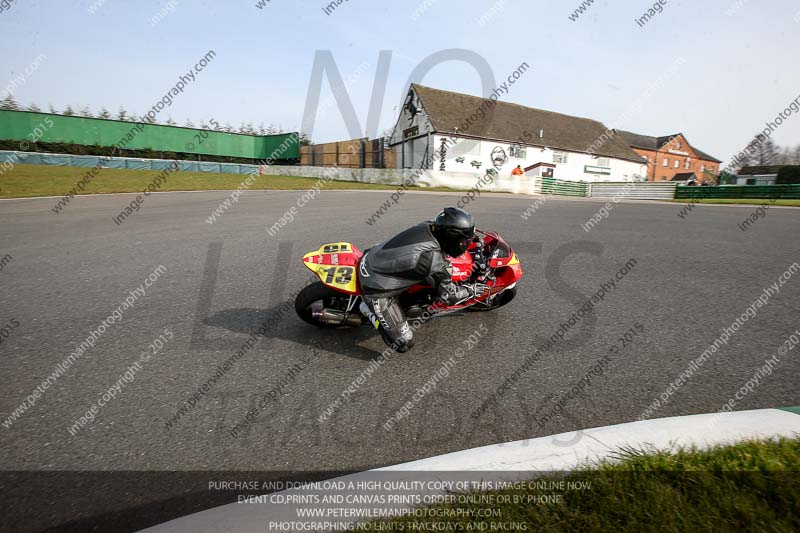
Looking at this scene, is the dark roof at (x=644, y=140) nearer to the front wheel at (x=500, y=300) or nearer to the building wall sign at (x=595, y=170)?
the building wall sign at (x=595, y=170)

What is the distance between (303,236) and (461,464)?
7.78m

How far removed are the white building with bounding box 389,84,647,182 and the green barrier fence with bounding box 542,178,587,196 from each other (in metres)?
7.25

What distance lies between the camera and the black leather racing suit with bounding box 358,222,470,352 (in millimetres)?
3564

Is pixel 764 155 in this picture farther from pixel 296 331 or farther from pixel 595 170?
pixel 296 331

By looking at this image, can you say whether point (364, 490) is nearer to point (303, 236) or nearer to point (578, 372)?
point (578, 372)

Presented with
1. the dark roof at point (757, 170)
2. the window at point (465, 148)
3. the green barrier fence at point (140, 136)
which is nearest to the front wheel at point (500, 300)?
the window at point (465, 148)

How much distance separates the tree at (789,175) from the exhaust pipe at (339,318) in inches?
2065

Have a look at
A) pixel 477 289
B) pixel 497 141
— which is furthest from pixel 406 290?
pixel 497 141

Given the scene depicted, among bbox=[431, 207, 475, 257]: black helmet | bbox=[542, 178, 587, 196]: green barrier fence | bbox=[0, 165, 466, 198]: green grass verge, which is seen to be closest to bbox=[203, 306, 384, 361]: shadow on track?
bbox=[431, 207, 475, 257]: black helmet

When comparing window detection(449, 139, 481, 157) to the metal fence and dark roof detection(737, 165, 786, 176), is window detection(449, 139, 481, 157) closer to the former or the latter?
the metal fence

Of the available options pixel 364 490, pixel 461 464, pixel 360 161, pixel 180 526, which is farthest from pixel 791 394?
pixel 360 161

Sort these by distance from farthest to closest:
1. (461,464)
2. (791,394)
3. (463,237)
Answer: (463,237) → (791,394) → (461,464)

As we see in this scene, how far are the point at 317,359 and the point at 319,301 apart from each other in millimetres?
680

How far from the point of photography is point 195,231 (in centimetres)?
962
